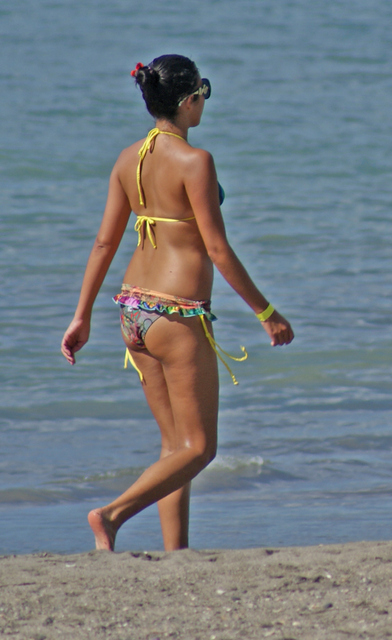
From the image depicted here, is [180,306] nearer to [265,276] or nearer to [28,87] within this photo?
[265,276]

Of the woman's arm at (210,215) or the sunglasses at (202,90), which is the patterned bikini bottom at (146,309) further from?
the sunglasses at (202,90)

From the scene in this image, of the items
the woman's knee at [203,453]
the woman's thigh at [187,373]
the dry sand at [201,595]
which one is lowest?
the dry sand at [201,595]

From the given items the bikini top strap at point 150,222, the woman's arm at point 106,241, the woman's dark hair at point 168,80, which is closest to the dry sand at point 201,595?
the woman's arm at point 106,241

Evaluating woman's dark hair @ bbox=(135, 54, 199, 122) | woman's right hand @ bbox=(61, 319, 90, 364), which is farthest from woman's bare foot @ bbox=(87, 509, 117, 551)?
woman's dark hair @ bbox=(135, 54, 199, 122)

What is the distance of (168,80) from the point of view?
3.07m

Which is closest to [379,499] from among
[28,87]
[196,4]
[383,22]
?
[28,87]

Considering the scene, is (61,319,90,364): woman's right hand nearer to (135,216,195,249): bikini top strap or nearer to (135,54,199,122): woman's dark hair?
(135,216,195,249): bikini top strap

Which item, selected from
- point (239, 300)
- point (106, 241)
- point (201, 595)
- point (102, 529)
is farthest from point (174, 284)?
point (239, 300)

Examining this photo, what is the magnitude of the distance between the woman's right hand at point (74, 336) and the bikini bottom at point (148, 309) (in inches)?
9.1

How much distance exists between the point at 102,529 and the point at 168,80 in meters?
1.52

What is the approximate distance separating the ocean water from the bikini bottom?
1.27m

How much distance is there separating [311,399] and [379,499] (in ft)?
5.34

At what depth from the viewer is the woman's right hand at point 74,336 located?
340 cm

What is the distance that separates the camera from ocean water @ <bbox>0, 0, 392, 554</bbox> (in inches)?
185
